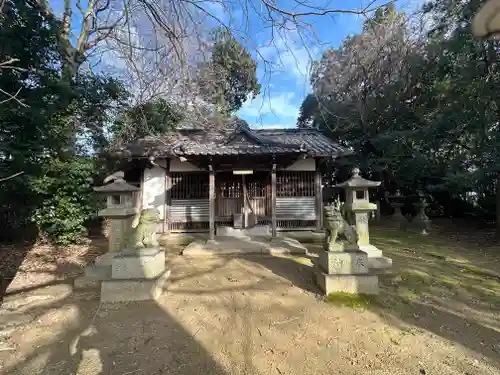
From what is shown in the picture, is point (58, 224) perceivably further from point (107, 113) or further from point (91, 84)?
point (91, 84)

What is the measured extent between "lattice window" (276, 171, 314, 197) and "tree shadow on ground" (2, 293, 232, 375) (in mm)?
6496

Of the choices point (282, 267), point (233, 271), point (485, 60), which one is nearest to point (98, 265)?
point (233, 271)

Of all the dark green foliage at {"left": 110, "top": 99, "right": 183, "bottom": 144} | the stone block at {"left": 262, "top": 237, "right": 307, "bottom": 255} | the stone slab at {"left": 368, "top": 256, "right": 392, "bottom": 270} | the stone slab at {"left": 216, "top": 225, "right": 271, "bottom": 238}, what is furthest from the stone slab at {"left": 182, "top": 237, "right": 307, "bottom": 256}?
the dark green foliage at {"left": 110, "top": 99, "right": 183, "bottom": 144}

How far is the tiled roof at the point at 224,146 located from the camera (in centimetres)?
Result: 831

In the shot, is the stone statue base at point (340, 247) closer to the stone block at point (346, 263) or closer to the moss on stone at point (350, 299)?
the stone block at point (346, 263)

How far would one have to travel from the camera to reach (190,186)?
32.7 ft

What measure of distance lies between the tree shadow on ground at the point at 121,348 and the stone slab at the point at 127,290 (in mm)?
232

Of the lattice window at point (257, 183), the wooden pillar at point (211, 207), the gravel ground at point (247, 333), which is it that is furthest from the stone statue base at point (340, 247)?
the lattice window at point (257, 183)

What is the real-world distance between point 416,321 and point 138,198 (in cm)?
861

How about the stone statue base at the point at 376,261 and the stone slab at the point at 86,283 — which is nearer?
the stone slab at the point at 86,283

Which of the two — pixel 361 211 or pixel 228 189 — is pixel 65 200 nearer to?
pixel 228 189

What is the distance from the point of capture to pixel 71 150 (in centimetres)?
877

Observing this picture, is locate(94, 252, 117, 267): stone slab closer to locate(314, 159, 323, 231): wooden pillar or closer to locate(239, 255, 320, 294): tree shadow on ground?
locate(239, 255, 320, 294): tree shadow on ground

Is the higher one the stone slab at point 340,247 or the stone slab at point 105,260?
the stone slab at point 340,247
